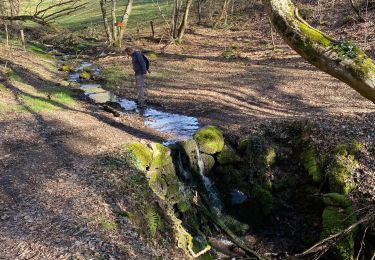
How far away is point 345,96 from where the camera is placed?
626 inches

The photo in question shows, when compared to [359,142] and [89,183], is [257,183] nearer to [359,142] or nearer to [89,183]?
[359,142]

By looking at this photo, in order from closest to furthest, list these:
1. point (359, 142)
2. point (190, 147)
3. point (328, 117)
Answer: point (359, 142) → point (190, 147) → point (328, 117)

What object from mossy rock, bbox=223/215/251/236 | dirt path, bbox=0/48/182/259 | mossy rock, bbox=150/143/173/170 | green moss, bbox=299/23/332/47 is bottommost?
mossy rock, bbox=223/215/251/236

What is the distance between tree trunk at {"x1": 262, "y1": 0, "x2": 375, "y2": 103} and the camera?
4.42 metres

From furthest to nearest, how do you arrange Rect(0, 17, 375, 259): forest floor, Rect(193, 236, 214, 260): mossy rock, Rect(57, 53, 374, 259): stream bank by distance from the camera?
1. Rect(57, 53, 374, 259): stream bank
2. Rect(193, 236, 214, 260): mossy rock
3. Rect(0, 17, 375, 259): forest floor

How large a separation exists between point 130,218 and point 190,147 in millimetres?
4478

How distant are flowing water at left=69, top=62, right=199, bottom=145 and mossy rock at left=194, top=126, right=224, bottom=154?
0.83 meters

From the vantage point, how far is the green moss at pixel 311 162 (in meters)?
10.7

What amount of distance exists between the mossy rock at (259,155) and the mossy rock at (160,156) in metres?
2.48

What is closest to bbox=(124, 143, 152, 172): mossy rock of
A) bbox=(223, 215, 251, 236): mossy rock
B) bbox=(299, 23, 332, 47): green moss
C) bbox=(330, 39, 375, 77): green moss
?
bbox=(223, 215, 251, 236): mossy rock

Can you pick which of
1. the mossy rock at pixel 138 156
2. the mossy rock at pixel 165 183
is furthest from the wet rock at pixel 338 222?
the mossy rock at pixel 138 156

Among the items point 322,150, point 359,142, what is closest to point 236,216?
point 322,150

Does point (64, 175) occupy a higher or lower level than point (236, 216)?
higher

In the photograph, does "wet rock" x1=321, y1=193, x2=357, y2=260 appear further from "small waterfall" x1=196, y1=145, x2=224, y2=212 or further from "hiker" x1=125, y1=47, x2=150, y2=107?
"hiker" x1=125, y1=47, x2=150, y2=107
